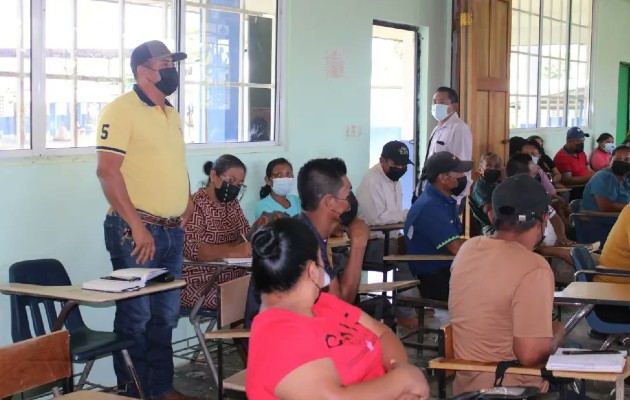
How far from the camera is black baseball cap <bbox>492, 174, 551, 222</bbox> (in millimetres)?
2920

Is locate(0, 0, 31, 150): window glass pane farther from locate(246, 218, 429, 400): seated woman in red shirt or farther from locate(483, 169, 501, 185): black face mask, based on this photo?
locate(483, 169, 501, 185): black face mask

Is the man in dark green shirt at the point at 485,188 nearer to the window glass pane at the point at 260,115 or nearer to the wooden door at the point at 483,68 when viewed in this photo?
the wooden door at the point at 483,68

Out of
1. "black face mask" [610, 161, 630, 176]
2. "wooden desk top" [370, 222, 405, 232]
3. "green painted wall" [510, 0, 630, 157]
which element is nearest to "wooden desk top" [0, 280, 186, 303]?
"wooden desk top" [370, 222, 405, 232]

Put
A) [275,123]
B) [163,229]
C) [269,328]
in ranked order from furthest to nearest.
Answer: [275,123] < [163,229] < [269,328]

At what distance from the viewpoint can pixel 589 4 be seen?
1136 cm

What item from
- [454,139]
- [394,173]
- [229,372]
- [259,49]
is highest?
[259,49]

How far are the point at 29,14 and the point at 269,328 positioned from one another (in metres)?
2.71

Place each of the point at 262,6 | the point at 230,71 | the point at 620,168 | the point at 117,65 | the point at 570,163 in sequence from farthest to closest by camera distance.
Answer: the point at 570,163 → the point at 620,168 → the point at 262,6 → the point at 230,71 → the point at 117,65

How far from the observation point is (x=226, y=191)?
4.66 meters

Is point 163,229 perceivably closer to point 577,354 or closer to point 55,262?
point 55,262

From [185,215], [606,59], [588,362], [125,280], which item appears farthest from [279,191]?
[606,59]

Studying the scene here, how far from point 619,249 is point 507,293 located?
1.74 meters

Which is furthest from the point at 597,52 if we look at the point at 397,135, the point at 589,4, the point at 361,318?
the point at 361,318

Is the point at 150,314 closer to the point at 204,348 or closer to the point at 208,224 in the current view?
the point at 204,348
